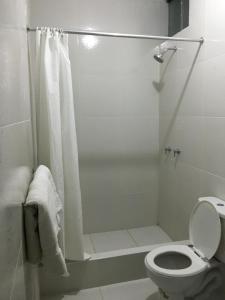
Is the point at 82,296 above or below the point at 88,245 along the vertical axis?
below

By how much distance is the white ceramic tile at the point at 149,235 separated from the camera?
251 centimetres

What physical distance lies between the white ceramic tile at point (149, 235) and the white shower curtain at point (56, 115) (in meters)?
0.92

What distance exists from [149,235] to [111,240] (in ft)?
1.34

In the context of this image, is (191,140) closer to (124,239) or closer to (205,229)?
(205,229)

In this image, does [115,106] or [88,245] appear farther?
[115,106]

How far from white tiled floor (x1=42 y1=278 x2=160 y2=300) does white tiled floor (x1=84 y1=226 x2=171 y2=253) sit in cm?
33

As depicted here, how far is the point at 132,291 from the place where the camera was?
2.04 meters

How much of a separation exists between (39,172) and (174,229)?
1727 mm

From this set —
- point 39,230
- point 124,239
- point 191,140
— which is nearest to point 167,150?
point 191,140

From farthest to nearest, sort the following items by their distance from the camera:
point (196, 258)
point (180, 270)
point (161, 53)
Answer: point (161, 53) < point (196, 258) < point (180, 270)

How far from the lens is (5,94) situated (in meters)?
0.63

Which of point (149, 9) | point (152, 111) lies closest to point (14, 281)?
point (152, 111)

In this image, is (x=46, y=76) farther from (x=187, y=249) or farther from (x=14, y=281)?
(x=187, y=249)

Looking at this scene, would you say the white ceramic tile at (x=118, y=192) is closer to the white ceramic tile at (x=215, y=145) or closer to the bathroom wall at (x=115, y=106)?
the bathroom wall at (x=115, y=106)
